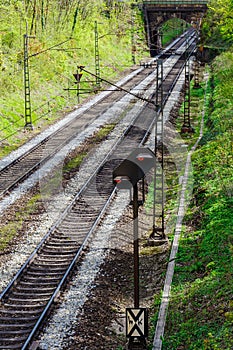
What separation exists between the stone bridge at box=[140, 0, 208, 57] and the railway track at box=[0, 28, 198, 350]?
47446 millimetres

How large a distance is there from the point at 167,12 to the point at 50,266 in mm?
61258

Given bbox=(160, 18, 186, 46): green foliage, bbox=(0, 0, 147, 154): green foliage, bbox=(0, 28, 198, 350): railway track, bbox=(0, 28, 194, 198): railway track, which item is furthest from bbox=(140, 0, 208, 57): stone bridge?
bbox=(0, 28, 198, 350): railway track

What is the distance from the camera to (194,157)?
28.6 metres

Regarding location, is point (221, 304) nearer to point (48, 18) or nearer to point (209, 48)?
point (48, 18)

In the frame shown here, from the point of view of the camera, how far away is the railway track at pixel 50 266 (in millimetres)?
14477

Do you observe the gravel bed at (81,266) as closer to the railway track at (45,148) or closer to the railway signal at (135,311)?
the railway signal at (135,311)

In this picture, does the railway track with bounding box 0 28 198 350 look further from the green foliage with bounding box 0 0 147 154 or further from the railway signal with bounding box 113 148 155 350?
the green foliage with bounding box 0 0 147 154

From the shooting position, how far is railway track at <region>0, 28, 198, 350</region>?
14.5m

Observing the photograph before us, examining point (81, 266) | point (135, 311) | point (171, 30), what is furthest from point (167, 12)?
point (135, 311)

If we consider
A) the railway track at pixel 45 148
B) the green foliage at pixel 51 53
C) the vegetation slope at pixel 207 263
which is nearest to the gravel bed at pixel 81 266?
the railway track at pixel 45 148

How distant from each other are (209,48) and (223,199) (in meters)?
47.3

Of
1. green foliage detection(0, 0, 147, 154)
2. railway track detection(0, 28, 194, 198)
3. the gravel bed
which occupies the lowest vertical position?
the gravel bed

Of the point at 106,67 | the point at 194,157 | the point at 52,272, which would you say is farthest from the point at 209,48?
the point at 52,272

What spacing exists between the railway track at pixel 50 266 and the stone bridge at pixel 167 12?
156 ft
